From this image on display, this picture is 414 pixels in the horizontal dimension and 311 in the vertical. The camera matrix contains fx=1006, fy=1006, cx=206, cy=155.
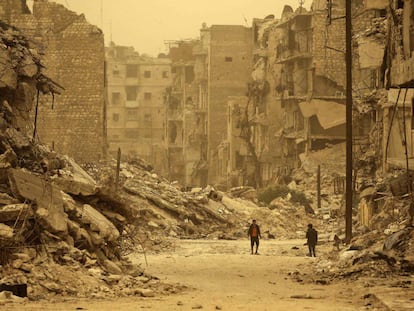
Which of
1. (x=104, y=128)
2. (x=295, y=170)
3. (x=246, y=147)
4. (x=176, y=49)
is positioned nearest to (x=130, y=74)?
(x=176, y=49)

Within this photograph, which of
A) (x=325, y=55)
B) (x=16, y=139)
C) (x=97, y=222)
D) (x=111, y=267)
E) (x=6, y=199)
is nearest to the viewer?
(x=6, y=199)

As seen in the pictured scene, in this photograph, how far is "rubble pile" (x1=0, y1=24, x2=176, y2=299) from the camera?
14836mm

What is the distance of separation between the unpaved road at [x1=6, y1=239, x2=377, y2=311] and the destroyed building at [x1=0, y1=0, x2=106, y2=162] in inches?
307

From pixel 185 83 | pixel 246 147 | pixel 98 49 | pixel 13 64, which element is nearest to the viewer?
pixel 13 64

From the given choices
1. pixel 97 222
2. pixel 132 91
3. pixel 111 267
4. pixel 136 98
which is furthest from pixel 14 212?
pixel 132 91

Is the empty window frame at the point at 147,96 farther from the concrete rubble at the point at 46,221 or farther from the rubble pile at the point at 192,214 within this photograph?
the concrete rubble at the point at 46,221

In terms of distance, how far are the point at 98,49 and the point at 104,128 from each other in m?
3.10

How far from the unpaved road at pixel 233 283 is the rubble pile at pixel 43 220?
2.99ft

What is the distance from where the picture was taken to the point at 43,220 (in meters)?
15.9

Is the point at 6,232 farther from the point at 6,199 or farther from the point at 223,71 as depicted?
the point at 223,71

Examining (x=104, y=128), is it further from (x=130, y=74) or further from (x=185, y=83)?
(x=130, y=74)

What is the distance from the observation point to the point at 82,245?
16.9 meters

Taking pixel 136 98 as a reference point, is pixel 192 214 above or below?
below

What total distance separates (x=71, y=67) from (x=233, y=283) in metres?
18.0
